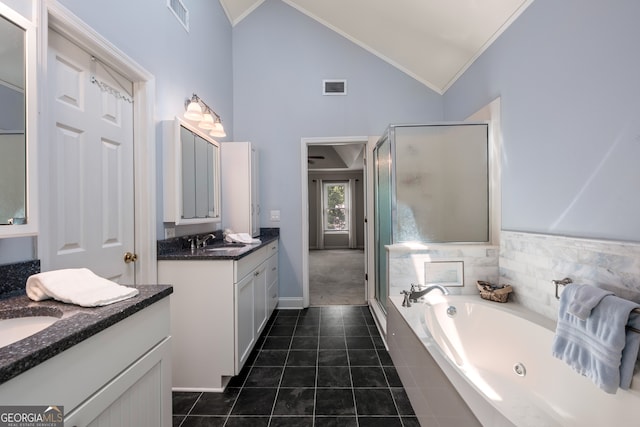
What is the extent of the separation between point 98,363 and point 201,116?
70.5 inches

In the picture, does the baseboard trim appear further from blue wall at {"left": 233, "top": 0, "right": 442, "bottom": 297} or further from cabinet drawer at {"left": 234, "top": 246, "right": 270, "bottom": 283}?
cabinet drawer at {"left": 234, "top": 246, "right": 270, "bottom": 283}

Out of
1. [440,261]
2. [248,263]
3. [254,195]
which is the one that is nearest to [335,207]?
[254,195]

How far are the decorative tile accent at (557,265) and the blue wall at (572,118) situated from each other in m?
0.06

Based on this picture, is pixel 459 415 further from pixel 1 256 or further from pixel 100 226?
pixel 100 226

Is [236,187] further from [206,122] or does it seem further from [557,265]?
[557,265]

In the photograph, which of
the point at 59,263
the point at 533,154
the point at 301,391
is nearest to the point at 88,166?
the point at 59,263

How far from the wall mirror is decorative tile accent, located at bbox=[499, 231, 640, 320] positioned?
7.76 feet

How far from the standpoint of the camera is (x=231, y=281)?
1.72 meters

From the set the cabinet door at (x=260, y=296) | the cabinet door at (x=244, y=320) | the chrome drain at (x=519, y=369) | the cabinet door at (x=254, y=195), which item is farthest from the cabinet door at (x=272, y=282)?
the chrome drain at (x=519, y=369)

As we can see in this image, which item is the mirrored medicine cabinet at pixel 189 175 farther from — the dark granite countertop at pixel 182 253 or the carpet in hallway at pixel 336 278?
the carpet in hallway at pixel 336 278

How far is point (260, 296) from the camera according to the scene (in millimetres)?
2334

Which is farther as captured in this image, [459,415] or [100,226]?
[100,226]

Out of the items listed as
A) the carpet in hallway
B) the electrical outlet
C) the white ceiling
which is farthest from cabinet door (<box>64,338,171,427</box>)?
the white ceiling

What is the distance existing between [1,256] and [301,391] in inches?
63.9
